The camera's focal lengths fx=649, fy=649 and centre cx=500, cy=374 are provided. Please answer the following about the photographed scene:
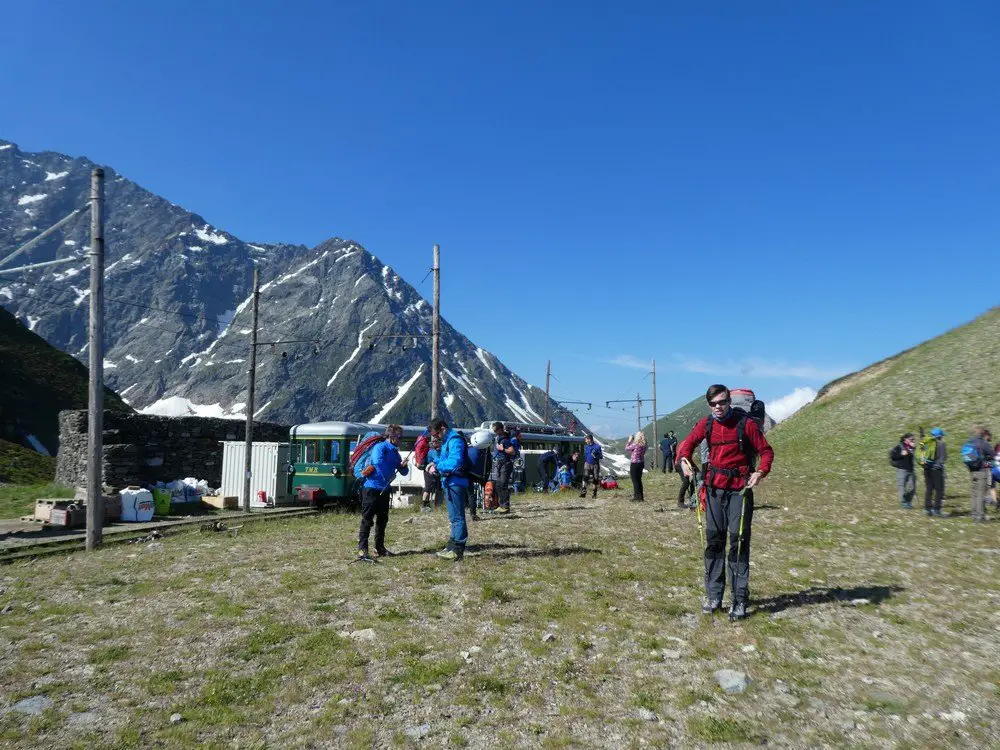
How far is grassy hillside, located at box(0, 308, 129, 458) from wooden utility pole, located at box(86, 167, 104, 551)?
44176mm

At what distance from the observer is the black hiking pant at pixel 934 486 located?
1653 cm

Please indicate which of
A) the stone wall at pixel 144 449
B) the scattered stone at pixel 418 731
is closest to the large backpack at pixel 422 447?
the scattered stone at pixel 418 731

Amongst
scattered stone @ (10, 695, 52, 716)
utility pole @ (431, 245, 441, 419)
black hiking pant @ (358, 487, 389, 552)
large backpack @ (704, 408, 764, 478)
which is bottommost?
scattered stone @ (10, 695, 52, 716)

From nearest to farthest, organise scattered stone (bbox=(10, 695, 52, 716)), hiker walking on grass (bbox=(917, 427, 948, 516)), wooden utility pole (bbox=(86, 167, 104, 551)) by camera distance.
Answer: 1. scattered stone (bbox=(10, 695, 52, 716))
2. wooden utility pole (bbox=(86, 167, 104, 551))
3. hiker walking on grass (bbox=(917, 427, 948, 516))

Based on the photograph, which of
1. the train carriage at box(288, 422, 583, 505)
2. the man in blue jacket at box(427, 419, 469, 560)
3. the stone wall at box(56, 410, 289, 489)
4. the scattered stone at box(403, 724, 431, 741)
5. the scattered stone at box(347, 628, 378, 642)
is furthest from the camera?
the stone wall at box(56, 410, 289, 489)

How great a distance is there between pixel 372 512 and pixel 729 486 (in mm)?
6116

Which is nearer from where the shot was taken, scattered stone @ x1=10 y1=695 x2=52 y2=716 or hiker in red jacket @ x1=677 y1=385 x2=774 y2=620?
scattered stone @ x1=10 y1=695 x2=52 y2=716

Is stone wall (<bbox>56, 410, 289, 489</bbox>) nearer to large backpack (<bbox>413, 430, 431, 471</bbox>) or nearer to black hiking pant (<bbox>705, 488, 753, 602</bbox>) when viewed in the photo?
large backpack (<bbox>413, 430, 431, 471</bbox>)

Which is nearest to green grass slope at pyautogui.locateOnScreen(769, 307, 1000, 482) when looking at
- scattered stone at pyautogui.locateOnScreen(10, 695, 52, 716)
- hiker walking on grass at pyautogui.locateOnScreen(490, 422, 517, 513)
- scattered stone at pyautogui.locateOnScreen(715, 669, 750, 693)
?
hiker walking on grass at pyautogui.locateOnScreen(490, 422, 517, 513)

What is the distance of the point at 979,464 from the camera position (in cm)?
1480

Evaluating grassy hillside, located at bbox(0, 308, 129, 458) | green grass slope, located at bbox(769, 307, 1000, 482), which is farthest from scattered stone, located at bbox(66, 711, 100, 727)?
grassy hillside, located at bbox(0, 308, 129, 458)

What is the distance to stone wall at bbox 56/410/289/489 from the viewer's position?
87.4ft

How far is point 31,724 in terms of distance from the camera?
482cm

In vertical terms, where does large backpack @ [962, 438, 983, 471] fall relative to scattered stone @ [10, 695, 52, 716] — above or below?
above
